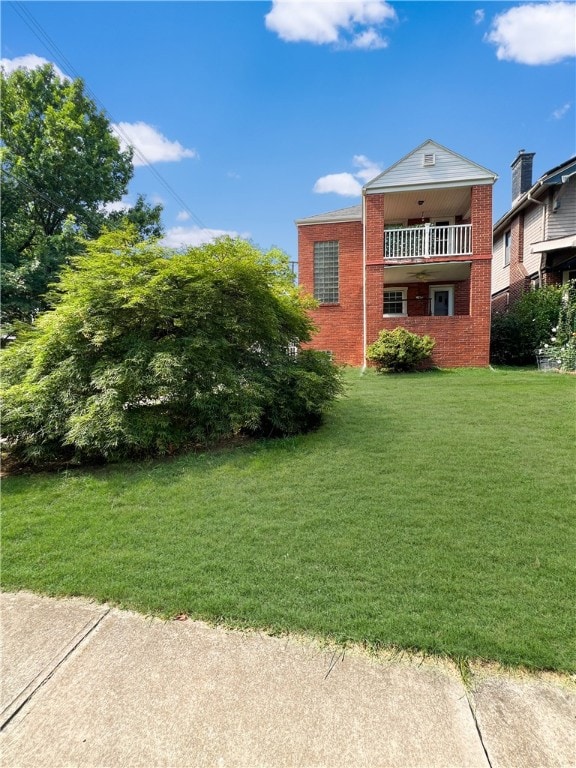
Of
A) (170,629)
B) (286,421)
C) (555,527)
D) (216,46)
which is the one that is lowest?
(170,629)

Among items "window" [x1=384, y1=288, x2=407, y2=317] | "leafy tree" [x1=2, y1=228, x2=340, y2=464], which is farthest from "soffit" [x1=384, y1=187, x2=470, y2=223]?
"leafy tree" [x1=2, y1=228, x2=340, y2=464]

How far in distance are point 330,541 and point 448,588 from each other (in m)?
0.88

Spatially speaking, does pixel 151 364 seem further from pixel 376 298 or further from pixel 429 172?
pixel 429 172

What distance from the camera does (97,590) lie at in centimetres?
250

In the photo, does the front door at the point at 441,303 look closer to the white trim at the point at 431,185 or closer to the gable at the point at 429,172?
the white trim at the point at 431,185

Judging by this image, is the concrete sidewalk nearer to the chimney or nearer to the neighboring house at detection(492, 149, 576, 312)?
the neighboring house at detection(492, 149, 576, 312)

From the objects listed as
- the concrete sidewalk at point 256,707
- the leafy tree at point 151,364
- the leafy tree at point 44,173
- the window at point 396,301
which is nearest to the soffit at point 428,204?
the window at point 396,301

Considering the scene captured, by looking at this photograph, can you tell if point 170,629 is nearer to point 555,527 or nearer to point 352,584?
point 352,584

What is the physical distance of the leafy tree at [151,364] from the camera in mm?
4629

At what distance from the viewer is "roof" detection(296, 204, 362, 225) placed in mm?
13414

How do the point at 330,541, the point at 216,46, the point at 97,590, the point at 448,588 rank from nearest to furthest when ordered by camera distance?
1. the point at 448,588
2. the point at 97,590
3. the point at 330,541
4. the point at 216,46

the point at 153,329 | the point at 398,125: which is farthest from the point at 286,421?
the point at 398,125

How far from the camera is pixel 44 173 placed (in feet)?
46.5

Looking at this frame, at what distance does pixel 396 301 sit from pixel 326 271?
3650mm
